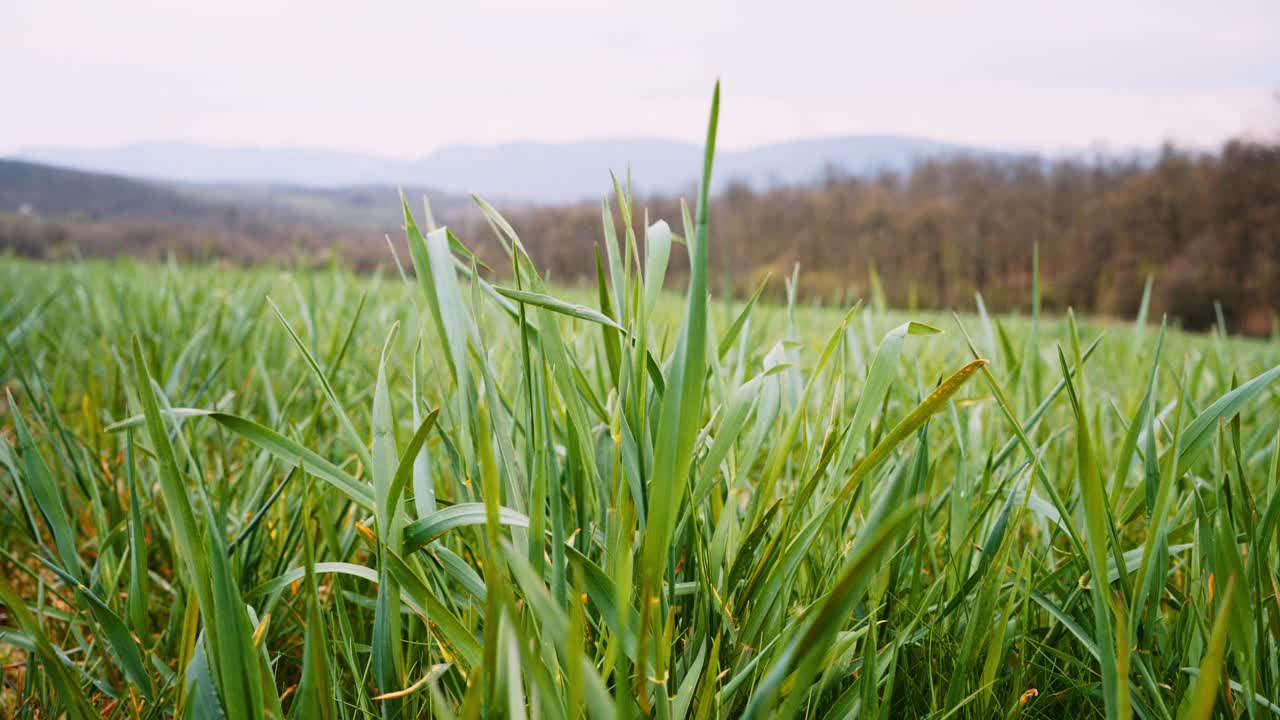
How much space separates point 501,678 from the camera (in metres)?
0.32

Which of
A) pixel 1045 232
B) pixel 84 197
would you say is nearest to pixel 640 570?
pixel 84 197

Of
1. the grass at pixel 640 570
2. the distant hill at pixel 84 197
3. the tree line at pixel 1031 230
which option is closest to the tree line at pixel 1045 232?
the tree line at pixel 1031 230

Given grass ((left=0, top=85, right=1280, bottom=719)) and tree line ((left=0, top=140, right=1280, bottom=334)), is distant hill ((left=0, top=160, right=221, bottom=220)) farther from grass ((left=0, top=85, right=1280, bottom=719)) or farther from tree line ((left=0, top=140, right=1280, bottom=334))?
grass ((left=0, top=85, right=1280, bottom=719))

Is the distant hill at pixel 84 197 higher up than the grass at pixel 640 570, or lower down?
higher up

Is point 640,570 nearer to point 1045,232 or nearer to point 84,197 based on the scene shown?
point 84,197

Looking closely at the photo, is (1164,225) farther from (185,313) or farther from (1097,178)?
(185,313)

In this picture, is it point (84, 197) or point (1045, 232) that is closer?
point (84, 197)

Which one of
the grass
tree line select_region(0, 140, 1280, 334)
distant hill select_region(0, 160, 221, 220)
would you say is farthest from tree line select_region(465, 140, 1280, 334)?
the grass

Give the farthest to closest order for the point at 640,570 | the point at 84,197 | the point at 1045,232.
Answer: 1. the point at 1045,232
2. the point at 84,197
3. the point at 640,570

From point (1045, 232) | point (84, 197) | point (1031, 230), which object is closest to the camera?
point (84, 197)

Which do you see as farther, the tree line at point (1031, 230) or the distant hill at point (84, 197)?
the tree line at point (1031, 230)

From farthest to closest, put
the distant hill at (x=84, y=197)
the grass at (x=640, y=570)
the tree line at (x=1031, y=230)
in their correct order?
the tree line at (x=1031, y=230), the distant hill at (x=84, y=197), the grass at (x=640, y=570)

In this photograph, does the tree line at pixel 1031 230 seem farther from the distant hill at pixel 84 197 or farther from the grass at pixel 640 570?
the grass at pixel 640 570

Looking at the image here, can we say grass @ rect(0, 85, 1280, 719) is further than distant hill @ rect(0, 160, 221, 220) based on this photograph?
No
